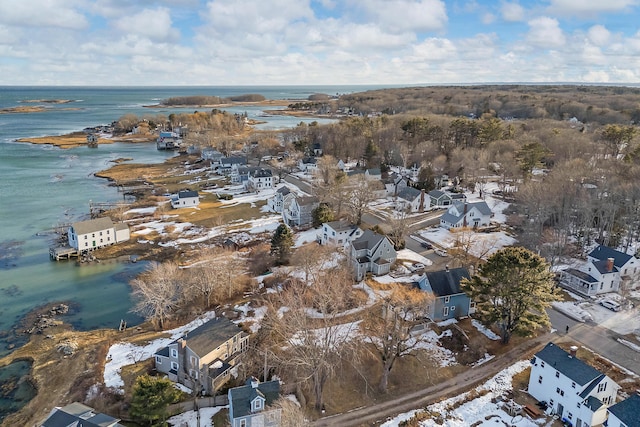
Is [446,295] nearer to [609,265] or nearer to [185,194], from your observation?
[609,265]

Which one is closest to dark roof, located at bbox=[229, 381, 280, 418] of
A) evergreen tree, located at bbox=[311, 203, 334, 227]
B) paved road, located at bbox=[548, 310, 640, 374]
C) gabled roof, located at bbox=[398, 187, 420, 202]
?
paved road, located at bbox=[548, 310, 640, 374]

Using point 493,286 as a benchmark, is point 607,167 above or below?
above

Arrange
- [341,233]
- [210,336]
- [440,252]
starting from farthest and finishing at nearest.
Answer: [341,233] → [440,252] → [210,336]

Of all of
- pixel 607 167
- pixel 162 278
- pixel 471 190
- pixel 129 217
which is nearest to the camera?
pixel 162 278

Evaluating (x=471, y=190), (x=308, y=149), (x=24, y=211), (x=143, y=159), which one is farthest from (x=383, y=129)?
(x=24, y=211)

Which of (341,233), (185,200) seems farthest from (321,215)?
(185,200)

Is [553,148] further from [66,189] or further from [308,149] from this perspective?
[66,189]
